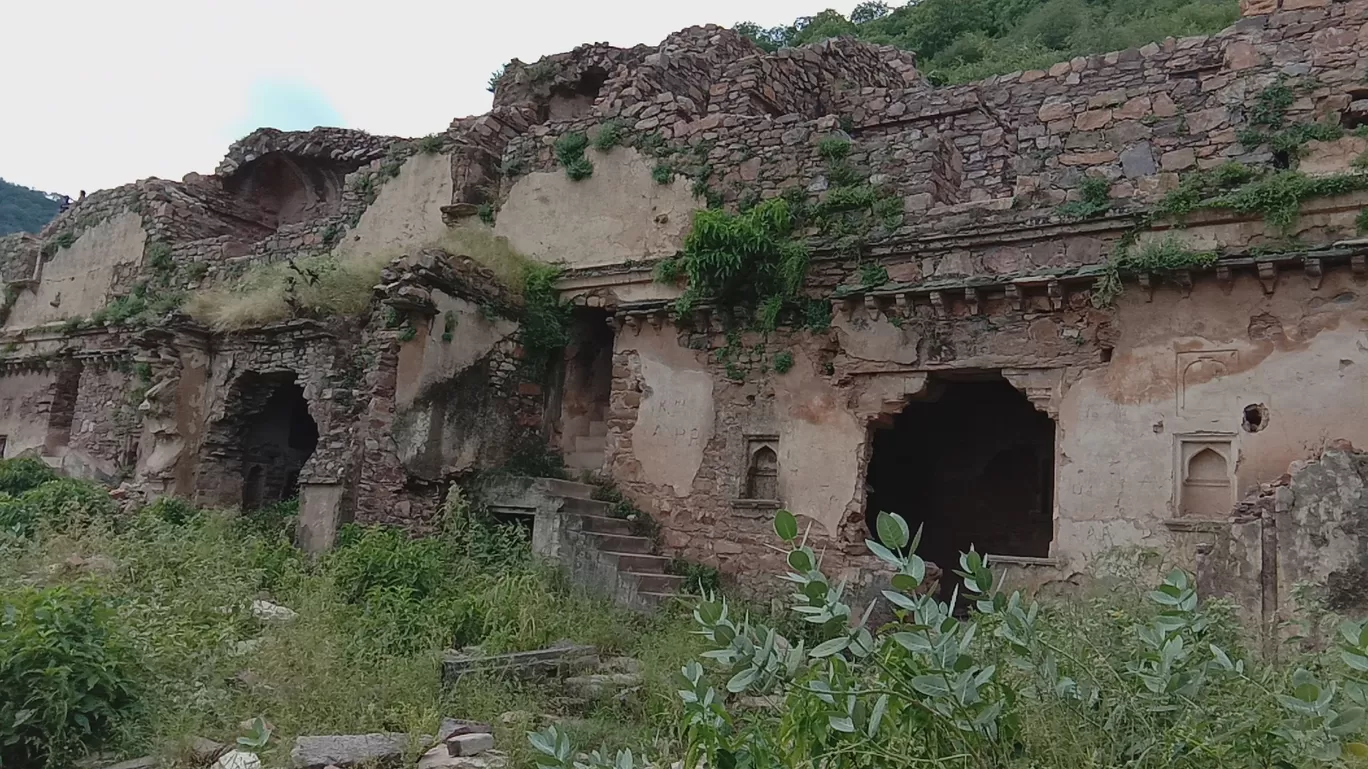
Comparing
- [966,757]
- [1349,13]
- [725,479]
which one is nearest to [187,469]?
[725,479]

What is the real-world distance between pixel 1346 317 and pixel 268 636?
27.4ft

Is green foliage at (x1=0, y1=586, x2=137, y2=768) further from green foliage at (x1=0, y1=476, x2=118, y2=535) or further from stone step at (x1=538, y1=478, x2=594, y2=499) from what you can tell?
green foliage at (x1=0, y1=476, x2=118, y2=535)

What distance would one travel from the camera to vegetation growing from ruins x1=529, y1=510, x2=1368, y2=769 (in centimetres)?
282

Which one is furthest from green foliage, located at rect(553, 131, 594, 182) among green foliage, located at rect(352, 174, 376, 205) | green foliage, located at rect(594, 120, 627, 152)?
green foliage, located at rect(352, 174, 376, 205)

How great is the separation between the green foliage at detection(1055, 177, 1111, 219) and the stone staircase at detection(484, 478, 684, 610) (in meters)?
4.88

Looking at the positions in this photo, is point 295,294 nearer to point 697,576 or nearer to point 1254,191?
point 697,576

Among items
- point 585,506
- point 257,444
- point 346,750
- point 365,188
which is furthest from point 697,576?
point 365,188

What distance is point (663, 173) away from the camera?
38.4 ft

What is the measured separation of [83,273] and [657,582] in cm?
1384

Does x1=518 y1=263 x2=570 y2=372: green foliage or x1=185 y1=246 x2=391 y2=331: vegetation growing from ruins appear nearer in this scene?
x1=518 y1=263 x2=570 y2=372: green foliage

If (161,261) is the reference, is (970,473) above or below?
below

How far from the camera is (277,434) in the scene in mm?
14750

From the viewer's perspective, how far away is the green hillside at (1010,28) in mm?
21234

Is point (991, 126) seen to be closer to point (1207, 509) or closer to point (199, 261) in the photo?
point (1207, 509)
